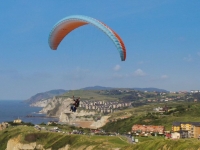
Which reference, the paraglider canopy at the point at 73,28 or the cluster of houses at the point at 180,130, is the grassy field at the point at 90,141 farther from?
the paraglider canopy at the point at 73,28

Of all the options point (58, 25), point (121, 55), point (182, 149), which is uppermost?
point (58, 25)

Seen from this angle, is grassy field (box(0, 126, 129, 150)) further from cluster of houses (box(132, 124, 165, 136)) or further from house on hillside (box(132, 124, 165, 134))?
house on hillside (box(132, 124, 165, 134))

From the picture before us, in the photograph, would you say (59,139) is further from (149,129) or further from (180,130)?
(149,129)

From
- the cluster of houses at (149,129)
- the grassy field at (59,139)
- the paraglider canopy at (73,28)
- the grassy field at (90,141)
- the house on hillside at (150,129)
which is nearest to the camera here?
the paraglider canopy at (73,28)

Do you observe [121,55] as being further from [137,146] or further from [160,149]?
[137,146]

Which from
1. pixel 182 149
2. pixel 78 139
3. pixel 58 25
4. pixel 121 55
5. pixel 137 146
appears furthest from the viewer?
pixel 78 139

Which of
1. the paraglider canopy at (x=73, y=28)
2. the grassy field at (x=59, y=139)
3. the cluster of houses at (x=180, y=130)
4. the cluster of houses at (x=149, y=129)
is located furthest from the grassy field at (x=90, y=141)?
the cluster of houses at (x=149, y=129)

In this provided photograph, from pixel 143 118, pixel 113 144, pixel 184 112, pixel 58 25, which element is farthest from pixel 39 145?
pixel 184 112

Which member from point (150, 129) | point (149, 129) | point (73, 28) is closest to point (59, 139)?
point (149, 129)

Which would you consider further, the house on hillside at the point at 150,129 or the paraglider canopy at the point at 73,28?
the house on hillside at the point at 150,129
